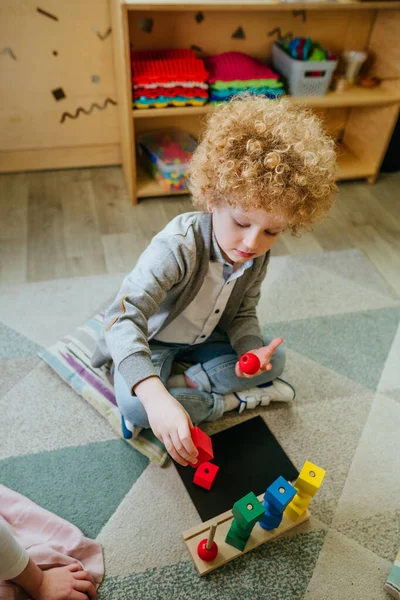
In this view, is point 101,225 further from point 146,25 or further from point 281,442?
point 281,442

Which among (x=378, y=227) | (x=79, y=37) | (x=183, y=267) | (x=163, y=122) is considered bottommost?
(x=378, y=227)

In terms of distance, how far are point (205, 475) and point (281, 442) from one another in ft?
0.79

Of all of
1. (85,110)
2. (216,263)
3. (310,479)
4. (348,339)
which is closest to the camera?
(310,479)

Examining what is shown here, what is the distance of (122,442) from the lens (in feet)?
3.19

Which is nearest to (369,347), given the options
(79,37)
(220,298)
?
(220,298)

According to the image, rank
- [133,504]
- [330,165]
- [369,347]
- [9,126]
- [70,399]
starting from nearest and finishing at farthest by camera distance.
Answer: [330,165]
[133,504]
[70,399]
[369,347]
[9,126]

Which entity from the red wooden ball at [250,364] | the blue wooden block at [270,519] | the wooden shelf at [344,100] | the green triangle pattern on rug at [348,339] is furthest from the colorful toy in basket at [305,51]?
the blue wooden block at [270,519]

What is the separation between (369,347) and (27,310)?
975 millimetres

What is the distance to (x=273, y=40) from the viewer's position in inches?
66.8

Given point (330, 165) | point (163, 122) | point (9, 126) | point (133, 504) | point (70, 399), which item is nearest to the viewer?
point (330, 165)

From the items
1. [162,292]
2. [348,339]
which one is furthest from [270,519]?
[348,339]

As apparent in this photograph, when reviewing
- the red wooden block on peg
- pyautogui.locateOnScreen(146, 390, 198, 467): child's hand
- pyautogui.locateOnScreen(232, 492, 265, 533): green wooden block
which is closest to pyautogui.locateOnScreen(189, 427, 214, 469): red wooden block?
pyautogui.locateOnScreen(146, 390, 198, 467): child's hand

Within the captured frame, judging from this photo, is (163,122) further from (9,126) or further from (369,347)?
(369,347)

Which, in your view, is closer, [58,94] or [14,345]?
[14,345]
